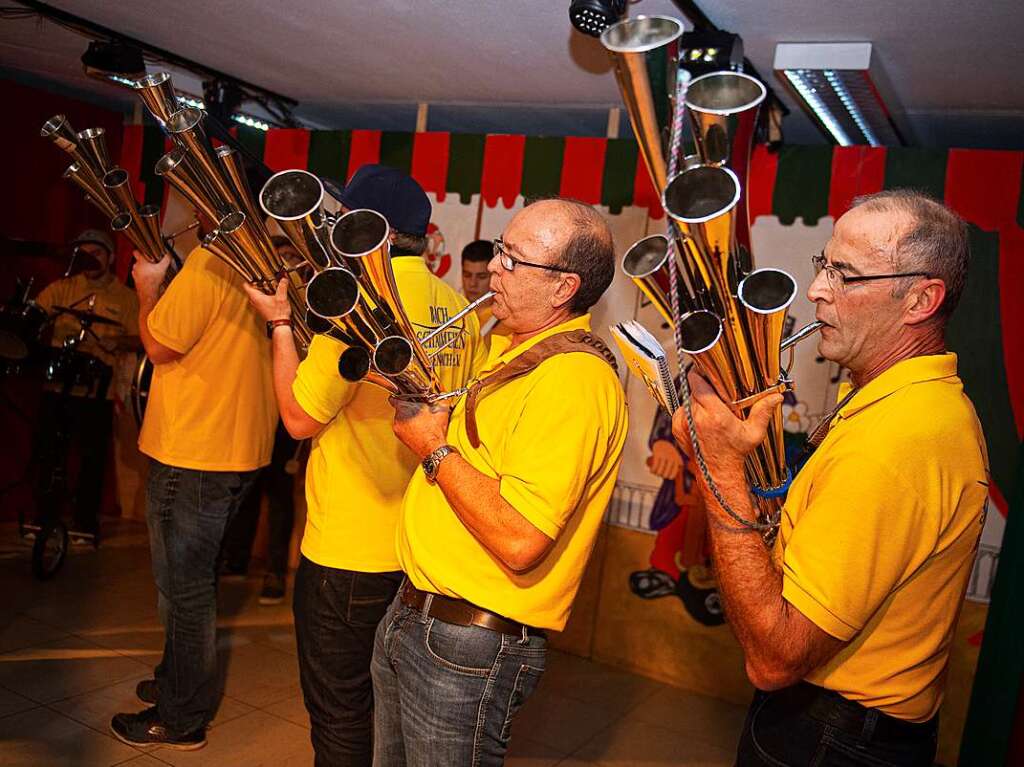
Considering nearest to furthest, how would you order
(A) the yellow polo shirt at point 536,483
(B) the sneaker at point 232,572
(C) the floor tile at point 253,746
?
(A) the yellow polo shirt at point 536,483 < (C) the floor tile at point 253,746 < (B) the sneaker at point 232,572

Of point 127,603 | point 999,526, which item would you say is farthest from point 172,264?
point 999,526

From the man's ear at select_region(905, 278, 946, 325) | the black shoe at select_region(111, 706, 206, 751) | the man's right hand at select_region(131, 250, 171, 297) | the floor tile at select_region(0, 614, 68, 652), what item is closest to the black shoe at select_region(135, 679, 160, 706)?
the black shoe at select_region(111, 706, 206, 751)

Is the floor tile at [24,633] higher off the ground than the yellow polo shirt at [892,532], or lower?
lower

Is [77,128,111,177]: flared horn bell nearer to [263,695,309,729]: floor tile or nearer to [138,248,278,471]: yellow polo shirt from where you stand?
[138,248,278,471]: yellow polo shirt

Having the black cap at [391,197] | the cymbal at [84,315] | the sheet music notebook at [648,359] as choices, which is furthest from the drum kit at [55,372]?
the sheet music notebook at [648,359]

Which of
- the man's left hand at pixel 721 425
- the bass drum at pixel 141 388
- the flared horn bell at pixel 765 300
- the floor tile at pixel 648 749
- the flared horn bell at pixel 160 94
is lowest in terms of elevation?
the floor tile at pixel 648 749

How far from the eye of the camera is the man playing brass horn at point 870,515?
1066mm

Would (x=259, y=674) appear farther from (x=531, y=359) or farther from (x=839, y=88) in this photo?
(x=839, y=88)

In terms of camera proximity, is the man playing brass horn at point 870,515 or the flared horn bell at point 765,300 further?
the man playing brass horn at point 870,515

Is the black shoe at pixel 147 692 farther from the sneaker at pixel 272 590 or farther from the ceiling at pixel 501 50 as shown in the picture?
the ceiling at pixel 501 50

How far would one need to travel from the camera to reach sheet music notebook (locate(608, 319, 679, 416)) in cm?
109

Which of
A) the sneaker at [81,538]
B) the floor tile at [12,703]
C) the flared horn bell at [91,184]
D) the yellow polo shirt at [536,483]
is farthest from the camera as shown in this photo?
the sneaker at [81,538]

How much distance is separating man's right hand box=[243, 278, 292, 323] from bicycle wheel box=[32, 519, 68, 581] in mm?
2813

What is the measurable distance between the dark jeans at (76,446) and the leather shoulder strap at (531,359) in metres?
3.40
